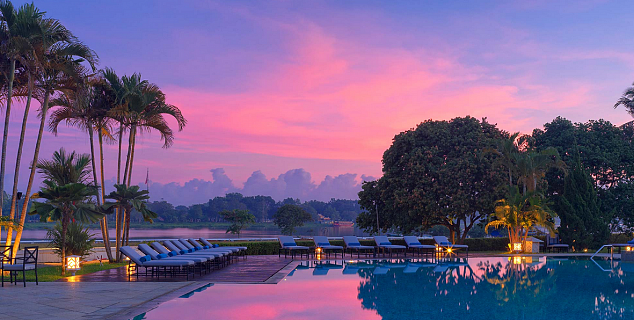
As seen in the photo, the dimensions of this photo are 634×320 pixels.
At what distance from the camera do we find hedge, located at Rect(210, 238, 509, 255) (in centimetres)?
2550

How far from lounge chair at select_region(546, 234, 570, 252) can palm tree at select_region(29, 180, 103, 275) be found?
23.7m

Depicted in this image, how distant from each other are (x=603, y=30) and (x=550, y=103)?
273 inches

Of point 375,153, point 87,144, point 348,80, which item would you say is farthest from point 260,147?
Answer: point 87,144

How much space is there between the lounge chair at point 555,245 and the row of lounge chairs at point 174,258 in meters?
17.7

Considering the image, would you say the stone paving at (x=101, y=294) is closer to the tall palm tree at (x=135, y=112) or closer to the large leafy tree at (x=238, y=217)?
the tall palm tree at (x=135, y=112)

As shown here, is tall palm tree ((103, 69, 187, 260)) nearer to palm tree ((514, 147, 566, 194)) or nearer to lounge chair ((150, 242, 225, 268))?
lounge chair ((150, 242, 225, 268))

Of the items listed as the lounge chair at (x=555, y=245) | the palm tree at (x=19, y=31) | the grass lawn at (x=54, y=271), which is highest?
the palm tree at (x=19, y=31)

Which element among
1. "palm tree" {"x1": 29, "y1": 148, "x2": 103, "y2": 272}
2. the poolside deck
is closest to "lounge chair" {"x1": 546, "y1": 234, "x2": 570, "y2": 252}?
the poolside deck

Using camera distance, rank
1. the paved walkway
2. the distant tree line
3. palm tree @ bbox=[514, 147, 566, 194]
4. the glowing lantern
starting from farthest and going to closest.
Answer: the distant tree line < palm tree @ bbox=[514, 147, 566, 194] < the glowing lantern < the paved walkway

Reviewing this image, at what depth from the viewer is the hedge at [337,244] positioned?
25.5 meters

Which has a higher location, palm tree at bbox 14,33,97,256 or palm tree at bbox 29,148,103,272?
palm tree at bbox 14,33,97,256

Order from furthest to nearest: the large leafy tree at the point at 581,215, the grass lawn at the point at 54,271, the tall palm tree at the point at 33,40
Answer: the large leafy tree at the point at 581,215, the tall palm tree at the point at 33,40, the grass lawn at the point at 54,271

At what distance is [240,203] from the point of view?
138 m

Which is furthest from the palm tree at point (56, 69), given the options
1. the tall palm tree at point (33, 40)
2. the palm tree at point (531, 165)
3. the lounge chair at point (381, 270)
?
the palm tree at point (531, 165)
